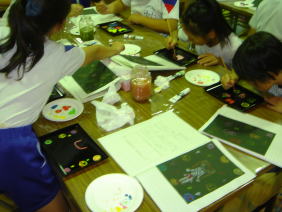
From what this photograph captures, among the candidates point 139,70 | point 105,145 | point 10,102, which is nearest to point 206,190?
point 105,145

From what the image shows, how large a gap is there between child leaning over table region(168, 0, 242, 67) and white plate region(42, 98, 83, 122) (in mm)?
667

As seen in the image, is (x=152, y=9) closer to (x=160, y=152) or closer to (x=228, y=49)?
(x=228, y=49)

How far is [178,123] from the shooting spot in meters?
1.07

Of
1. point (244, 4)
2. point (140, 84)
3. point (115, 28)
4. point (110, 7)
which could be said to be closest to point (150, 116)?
point (140, 84)

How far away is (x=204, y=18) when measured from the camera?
156 cm

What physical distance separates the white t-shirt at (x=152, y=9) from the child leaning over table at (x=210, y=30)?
38cm

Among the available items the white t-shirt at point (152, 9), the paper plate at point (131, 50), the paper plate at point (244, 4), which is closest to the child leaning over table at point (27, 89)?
the paper plate at point (131, 50)

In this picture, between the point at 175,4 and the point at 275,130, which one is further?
the point at 175,4

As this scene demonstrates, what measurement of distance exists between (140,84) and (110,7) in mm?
1211

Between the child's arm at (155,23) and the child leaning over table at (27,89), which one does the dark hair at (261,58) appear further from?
the child's arm at (155,23)

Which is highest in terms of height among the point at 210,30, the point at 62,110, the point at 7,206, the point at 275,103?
the point at 210,30

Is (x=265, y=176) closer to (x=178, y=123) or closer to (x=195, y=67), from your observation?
(x=178, y=123)

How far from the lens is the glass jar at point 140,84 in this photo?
1.18 m

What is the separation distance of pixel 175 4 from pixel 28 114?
1.38 metres
